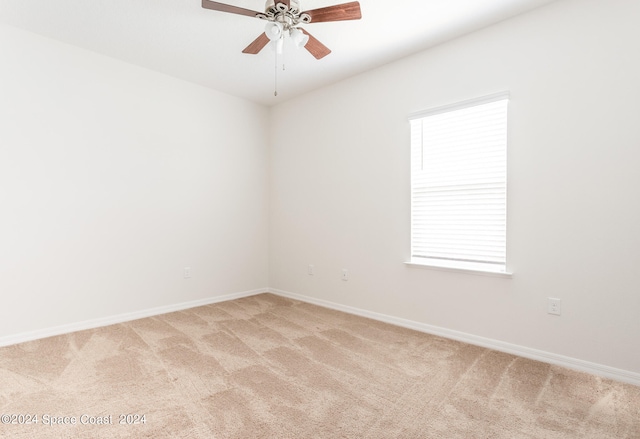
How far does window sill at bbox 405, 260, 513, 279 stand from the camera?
2.77 m

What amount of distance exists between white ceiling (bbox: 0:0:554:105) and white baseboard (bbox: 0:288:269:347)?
265 centimetres

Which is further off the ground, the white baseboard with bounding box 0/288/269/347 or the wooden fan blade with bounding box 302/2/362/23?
the wooden fan blade with bounding box 302/2/362/23

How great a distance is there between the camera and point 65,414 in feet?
6.17

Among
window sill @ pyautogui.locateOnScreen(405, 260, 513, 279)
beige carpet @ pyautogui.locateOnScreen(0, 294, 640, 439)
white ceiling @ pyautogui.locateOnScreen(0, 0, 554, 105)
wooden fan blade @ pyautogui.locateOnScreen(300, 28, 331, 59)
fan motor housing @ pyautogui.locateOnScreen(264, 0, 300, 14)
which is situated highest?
A: white ceiling @ pyautogui.locateOnScreen(0, 0, 554, 105)

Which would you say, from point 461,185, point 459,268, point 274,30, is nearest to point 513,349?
point 459,268

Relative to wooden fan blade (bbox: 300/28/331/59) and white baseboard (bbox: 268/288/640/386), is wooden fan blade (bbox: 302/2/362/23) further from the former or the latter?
white baseboard (bbox: 268/288/640/386)

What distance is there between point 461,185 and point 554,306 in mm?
1183

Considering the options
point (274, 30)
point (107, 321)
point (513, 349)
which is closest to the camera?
point (274, 30)

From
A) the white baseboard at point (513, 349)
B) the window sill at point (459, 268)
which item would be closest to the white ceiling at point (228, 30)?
the window sill at point (459, 268)

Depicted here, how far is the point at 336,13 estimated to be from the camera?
222 centimetres

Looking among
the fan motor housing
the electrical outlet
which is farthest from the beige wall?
the electrical outlet

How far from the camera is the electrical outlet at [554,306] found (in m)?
2.52

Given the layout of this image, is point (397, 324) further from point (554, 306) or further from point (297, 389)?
point (297, 389)

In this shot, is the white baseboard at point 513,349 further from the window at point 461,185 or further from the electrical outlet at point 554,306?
the window at point 461,185
